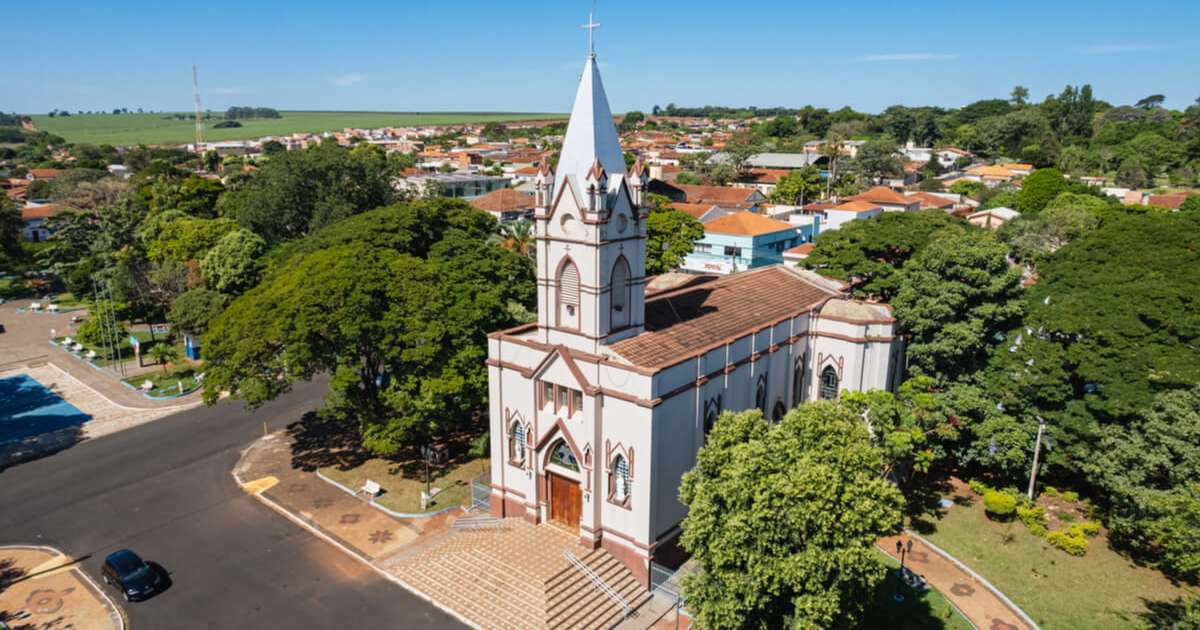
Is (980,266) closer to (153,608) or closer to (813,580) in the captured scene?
(813,580)

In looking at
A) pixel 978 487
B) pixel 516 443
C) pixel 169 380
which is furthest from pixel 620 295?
pixel 169 380

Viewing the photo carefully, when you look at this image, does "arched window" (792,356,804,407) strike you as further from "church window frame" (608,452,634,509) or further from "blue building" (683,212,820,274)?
"blue building" (683,212,820,274)

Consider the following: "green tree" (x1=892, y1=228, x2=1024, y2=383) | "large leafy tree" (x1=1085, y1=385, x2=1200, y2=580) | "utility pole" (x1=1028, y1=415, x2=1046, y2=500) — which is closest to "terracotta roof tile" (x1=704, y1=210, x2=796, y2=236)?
"green tree" (x1=892, y1=228, x2=1024, y2=383)

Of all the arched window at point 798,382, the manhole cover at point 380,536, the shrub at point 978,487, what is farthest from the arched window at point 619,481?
the shrub at point 978,487

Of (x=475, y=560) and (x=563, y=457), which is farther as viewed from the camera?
(x=563, y=457)

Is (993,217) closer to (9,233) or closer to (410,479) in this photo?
(410,479)

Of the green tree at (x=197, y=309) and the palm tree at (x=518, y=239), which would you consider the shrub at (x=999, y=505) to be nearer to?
the palm tree at (x=518, y=239)

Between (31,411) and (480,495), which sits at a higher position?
(480,495)
